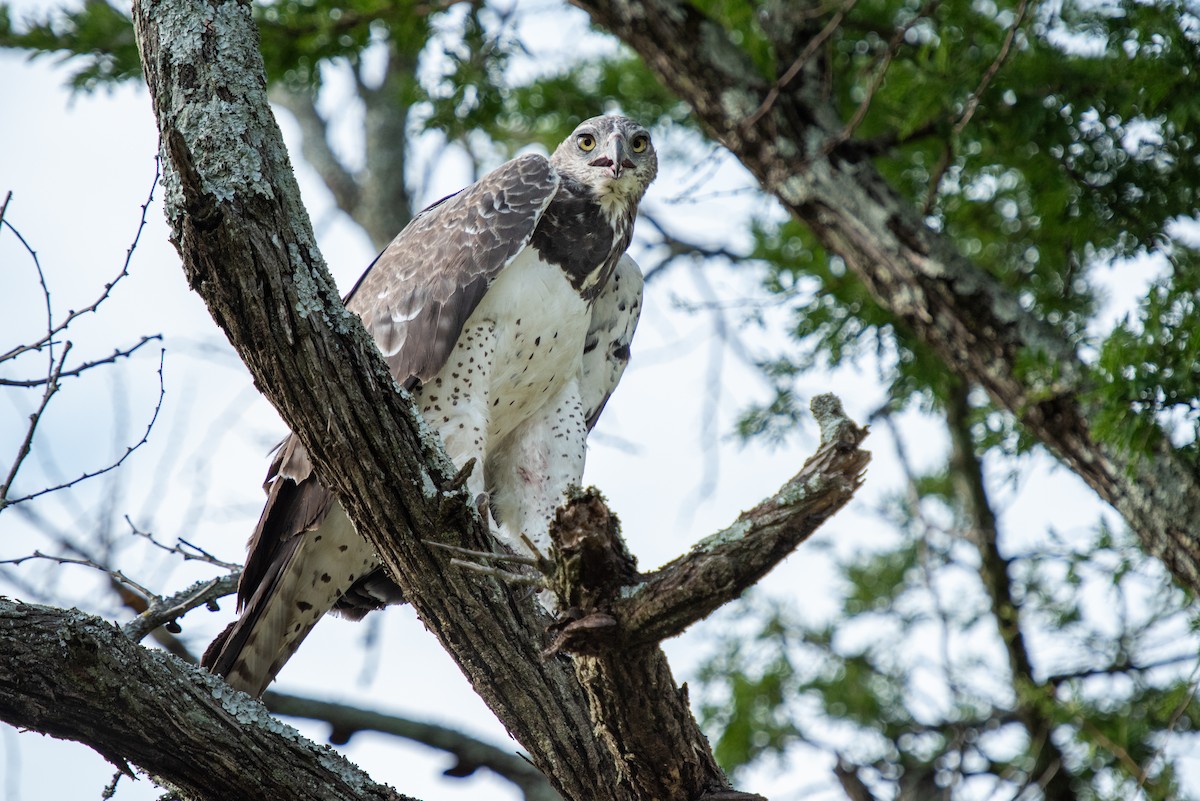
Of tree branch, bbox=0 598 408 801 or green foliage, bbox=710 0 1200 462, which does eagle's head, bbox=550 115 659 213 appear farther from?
tree branch, bbox=0 598 408 801

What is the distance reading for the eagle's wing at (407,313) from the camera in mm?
3852

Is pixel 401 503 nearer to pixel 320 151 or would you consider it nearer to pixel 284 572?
pixel 284 572

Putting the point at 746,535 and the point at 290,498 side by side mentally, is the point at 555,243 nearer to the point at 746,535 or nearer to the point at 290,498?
the point at 290,498

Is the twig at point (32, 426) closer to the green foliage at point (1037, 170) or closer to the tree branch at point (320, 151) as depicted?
the green foliage at point (1037, 170)

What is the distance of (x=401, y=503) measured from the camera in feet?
9.34

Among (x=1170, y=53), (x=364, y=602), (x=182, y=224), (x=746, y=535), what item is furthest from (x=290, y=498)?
(x=1170, y=53)

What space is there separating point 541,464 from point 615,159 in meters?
1.24

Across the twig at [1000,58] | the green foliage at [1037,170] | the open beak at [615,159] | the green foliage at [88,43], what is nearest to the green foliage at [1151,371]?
the green foliage at [1037,170]

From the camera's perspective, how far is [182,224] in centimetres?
250

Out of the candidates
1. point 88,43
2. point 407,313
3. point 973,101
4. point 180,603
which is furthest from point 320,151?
point 180,603

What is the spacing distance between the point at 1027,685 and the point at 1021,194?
101 inches

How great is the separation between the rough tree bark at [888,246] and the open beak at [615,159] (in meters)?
0.79

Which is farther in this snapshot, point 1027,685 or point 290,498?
point 1027,685

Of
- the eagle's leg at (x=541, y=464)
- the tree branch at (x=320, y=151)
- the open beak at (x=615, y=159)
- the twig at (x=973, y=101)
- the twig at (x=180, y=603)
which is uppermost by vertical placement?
the tree branch at (x=320, y=151)
